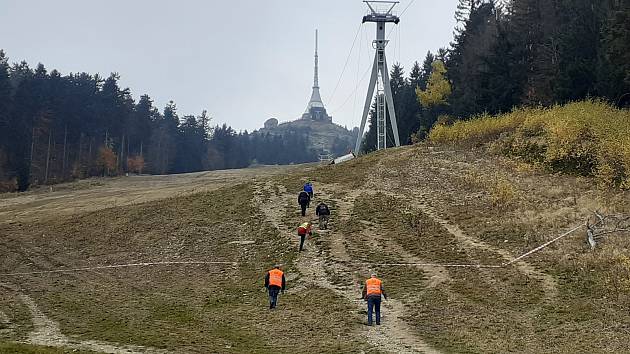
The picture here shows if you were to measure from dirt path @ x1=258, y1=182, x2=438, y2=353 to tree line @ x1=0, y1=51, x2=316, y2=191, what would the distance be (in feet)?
178

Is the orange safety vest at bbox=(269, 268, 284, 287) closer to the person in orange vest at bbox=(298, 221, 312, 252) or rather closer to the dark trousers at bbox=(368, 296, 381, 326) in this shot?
the dark trousers at bbox=(368, 296, 381, 326)

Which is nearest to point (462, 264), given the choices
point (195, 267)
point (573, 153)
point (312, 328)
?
point (312, 328)

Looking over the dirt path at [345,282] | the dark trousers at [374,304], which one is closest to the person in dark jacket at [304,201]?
the dirt path at [345,282]

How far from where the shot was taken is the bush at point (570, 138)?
114ft

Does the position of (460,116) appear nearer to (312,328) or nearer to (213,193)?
(213,193)

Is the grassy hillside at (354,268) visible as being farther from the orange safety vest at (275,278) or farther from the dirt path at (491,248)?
the orange safety vest at (275,278)

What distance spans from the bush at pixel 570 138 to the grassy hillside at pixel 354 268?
151 centimetres

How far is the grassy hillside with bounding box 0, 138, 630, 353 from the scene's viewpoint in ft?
60.0

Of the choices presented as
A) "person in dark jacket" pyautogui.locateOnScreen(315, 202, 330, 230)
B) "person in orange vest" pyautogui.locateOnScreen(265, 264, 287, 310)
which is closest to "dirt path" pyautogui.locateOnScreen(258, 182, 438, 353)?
"person in dark jacket" pyautogui.locateOnScreen(315, 202, 330, 230)

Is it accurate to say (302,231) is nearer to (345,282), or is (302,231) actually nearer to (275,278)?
(345,282)

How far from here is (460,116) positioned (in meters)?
69.6

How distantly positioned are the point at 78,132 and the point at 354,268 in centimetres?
8234

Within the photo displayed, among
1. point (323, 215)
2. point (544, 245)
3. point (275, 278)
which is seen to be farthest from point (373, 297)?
point (323, 215)

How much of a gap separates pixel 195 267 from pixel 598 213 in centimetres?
1865
